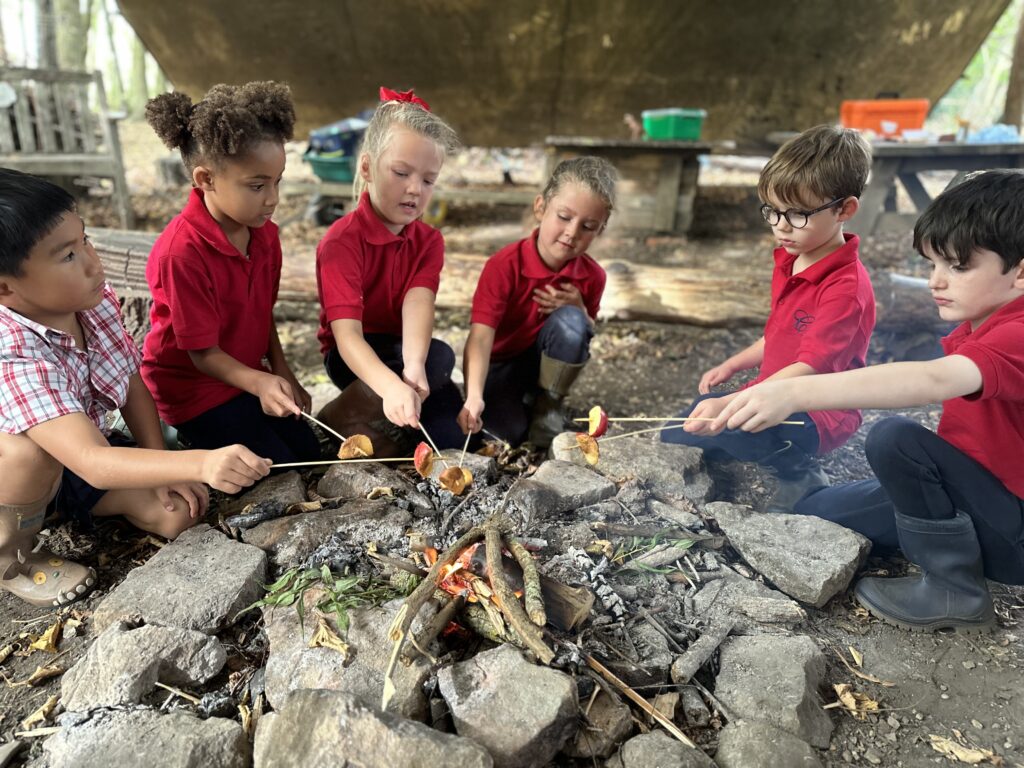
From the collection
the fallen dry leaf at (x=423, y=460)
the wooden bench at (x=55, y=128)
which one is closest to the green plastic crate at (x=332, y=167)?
the wooden bench at (x=55, y=128)

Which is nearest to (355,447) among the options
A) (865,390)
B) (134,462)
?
(134,462)

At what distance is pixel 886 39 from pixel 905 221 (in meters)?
2.34

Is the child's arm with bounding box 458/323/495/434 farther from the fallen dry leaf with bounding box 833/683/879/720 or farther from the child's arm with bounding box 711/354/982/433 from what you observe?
the fallen dry leaf with bounding box 833/683/879/720

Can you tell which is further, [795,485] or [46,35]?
[46,35]

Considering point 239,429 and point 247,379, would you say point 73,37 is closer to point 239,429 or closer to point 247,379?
point 239,429

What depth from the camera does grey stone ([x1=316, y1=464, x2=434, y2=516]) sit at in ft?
8.23

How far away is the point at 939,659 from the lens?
1.92 meters

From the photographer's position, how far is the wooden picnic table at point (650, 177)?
6352 millimetres

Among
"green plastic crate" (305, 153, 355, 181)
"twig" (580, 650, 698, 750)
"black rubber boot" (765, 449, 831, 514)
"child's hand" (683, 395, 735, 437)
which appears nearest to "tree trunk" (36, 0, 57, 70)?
"green plastic crate" (305, 153, 355, 181)

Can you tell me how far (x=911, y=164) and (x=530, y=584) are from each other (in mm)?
6312

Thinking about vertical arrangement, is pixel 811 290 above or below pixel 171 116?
below

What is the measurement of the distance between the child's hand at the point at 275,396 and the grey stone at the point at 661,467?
1.19 meters

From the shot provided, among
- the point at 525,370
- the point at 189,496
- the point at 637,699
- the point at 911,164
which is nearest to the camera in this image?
the point at 637,699

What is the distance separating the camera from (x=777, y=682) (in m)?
1.70
